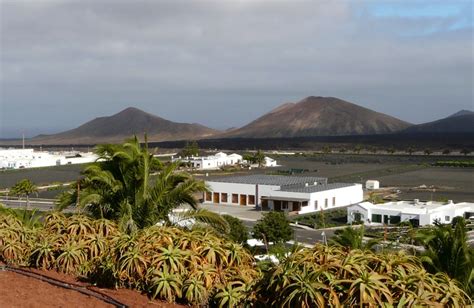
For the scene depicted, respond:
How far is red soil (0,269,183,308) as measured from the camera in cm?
823

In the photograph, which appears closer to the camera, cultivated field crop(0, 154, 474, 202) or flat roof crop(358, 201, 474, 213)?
flat roof crop(358, 201, 474, 213)

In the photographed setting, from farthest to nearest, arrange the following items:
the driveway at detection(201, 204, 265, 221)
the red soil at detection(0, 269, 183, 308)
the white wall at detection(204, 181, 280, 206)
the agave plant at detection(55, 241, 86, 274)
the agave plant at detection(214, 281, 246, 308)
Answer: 1. the white wall at detection(204, 181, 280, 206)
2. the driveway at detection(201, 204, 265, 221)
3. the agave plant at detection(55, 241, 86, 274)
4. the red soil at detection(0, 269, 183, 308)
5. the agave plant at detection(214, 281, 246, 308)

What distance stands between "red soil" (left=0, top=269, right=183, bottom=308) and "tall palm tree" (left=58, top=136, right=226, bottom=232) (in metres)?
3.49

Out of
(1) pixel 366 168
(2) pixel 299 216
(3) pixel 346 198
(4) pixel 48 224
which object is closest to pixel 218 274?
(4) pixel 48 224

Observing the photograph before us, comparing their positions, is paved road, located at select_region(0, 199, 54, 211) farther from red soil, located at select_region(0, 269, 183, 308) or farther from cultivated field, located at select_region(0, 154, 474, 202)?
red soil, located at select_region(0, 269, 183, 308)

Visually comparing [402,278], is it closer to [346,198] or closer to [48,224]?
[48,224]

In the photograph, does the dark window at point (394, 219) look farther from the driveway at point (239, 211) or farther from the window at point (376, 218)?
the driveway at point (239, 211)

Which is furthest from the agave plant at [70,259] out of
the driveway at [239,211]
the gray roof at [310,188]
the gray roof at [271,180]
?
the gray roof at [271,180]

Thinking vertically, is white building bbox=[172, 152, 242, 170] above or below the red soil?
below

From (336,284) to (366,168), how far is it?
10231 cm

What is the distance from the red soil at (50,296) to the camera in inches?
324

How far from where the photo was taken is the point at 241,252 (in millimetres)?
9500

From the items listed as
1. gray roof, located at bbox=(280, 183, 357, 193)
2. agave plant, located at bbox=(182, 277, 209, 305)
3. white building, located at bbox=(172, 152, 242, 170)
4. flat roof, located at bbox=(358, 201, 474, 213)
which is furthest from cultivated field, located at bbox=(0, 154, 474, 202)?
agave plant, located at bbox=(182, 277, 209, 305)

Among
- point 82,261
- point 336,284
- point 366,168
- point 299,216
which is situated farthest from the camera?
point 366,168
